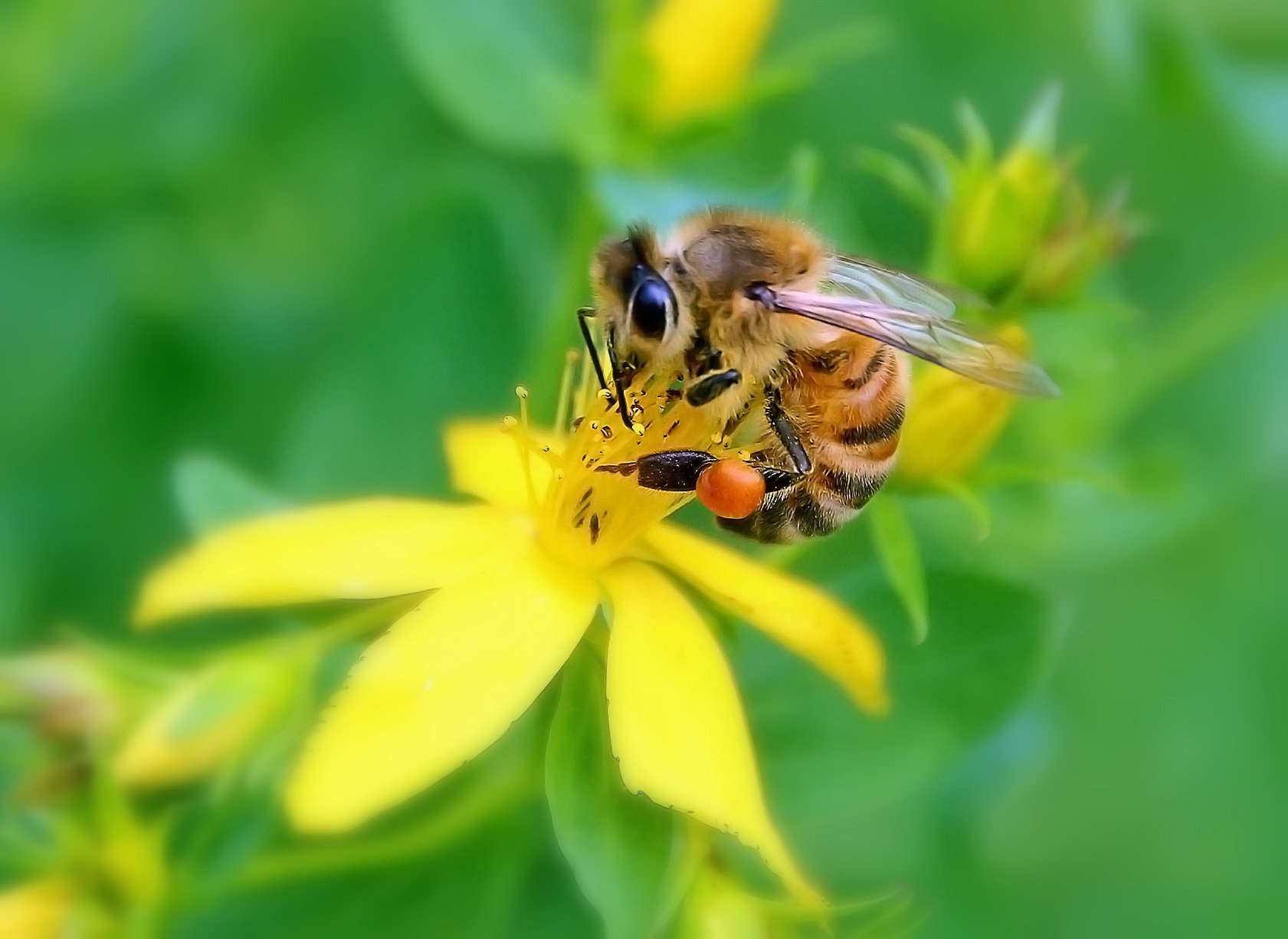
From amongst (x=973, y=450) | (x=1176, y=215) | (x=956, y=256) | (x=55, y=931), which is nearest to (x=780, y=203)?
(x=956, y=256)

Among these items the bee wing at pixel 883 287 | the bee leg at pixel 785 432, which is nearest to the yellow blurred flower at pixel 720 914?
the bee leg at pixel 785 432

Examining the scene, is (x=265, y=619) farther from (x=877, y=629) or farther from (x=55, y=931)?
(x=877, y=629)

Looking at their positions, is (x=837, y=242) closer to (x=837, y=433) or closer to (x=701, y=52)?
(x=701, y=52)

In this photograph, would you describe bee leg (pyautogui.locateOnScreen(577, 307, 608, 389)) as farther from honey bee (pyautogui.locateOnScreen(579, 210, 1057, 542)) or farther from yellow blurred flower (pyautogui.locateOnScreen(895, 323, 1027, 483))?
yellow blurred flower (pyautogui.locateOnScreen(895, 323, 1027, 483))

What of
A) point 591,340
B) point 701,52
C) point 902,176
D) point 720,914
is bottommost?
point 720,914

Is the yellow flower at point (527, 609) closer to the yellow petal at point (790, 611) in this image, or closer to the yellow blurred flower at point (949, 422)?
the yellow petal at point (790, 611)

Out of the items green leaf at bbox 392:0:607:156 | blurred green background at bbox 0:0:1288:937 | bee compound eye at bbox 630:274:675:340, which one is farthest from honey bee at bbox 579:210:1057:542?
green leaf at bbox 392:0:607:156

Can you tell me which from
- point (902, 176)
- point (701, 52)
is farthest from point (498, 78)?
point (902, 176)
